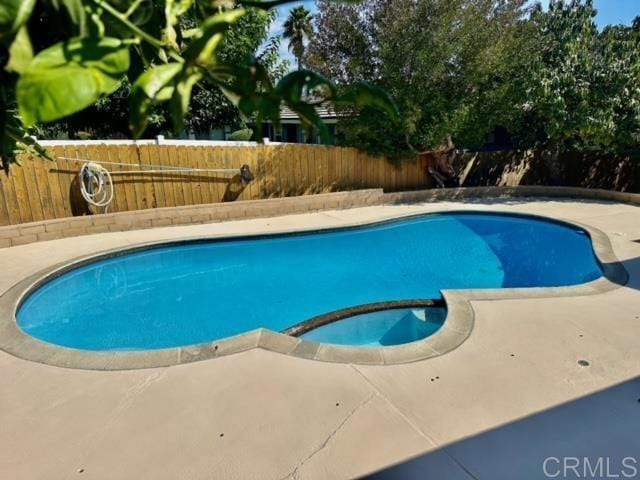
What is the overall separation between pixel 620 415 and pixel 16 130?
380 cm

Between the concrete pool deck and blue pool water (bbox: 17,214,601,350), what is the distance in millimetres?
1724

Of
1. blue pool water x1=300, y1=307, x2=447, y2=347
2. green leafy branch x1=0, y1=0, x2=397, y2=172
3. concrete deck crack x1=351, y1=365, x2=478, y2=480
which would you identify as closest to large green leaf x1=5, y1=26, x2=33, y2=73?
green leafy branch x1=0, y1=0, x2=397, y2=172

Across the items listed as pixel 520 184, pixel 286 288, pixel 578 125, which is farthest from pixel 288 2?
pixel 520 184

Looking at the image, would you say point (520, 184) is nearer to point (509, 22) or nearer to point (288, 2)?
point (509, 22)

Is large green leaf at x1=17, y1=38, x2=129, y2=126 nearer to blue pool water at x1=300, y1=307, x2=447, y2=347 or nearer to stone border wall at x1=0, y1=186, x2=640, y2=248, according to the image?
blue pool water at x1=300, y1=307, x2=447, y2=347

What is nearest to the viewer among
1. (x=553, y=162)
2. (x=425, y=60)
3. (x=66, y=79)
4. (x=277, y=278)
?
(x=66, y=79)

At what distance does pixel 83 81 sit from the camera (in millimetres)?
504

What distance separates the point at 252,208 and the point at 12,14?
966 cm

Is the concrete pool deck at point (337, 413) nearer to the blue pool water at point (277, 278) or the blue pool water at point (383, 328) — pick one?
the blue pool water at point (383, 328)

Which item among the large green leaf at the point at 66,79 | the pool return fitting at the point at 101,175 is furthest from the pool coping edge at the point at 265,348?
the pool return fitting at the point at 101,175

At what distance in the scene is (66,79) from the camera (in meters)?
0.49

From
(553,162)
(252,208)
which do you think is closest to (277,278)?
(252,208)

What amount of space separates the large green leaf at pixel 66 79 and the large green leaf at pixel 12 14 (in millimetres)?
55

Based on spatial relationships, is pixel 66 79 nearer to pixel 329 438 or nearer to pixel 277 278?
pixel 329 438
